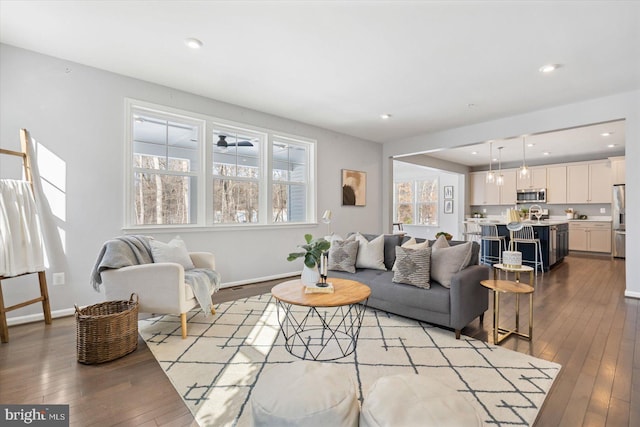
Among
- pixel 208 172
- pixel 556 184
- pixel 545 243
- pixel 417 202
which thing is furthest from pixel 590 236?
pixel 208 172

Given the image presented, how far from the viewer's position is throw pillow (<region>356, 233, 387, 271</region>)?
3.62 m

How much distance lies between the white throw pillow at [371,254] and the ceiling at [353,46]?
199 cm

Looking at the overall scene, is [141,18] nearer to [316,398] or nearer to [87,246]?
[87,246]

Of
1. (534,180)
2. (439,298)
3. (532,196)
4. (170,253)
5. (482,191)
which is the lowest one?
(439,298)

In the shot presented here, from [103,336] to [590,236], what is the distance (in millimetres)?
10040

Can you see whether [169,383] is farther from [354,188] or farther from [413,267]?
[354,188]

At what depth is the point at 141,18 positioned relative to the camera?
2.52 metres

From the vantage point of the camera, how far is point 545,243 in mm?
5641

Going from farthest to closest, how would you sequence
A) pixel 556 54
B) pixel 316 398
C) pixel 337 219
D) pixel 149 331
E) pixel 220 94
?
pixel 337 219 → pixel 220 94 → pixel 556 54 → pixel 149 331 → pixel 316 398

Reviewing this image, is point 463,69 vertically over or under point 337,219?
over

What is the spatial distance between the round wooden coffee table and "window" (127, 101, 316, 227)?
2.02m

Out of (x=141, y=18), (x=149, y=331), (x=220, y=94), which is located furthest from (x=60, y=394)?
(x=220, y=94)

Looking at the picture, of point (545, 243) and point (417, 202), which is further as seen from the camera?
point (417, 202)

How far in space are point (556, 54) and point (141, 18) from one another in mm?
3892
